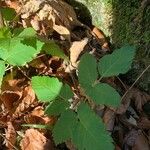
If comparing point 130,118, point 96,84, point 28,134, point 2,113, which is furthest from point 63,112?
point 130,118

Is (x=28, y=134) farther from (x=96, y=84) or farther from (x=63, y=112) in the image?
(x=96, y=84)

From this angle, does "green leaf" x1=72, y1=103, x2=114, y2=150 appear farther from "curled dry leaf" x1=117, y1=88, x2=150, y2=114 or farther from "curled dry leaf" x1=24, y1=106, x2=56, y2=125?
"curled dry leaf" x1=117, y1=88, x2=150, y2=114

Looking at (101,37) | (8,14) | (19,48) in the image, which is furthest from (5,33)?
(101,37)

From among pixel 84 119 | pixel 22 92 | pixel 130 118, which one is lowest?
pixel 130 118

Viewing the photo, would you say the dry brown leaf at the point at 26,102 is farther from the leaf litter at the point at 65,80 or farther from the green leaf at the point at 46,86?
the green leaf at the point at 46,86

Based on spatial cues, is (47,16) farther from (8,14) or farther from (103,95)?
(103,95)

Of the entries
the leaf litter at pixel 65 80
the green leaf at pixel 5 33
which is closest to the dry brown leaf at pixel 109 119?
the leaf litter at pixel 65 80
